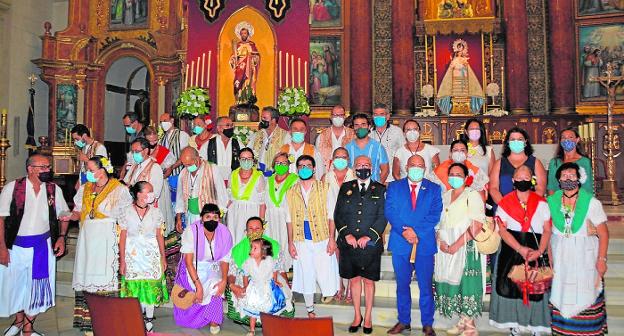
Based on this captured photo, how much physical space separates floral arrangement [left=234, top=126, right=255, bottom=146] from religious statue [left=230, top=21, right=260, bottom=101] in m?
4.77

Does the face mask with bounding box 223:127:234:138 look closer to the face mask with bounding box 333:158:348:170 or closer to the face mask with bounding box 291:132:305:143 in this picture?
the face mask with bounding box 291:132:305:143

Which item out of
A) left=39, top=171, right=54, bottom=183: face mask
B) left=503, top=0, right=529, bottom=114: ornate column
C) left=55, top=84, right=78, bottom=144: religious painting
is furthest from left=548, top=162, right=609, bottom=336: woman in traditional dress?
left=55, top=84, right=78, bottom=144: religious painting

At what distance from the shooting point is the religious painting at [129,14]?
16094 mm

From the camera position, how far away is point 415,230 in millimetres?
5453

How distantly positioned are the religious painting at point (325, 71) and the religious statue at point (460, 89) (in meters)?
2.71

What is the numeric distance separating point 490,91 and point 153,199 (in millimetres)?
9909

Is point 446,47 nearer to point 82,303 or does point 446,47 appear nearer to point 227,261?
point 227,261

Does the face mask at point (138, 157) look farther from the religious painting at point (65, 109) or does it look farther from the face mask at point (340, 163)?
the religious painting at point (65, 109)

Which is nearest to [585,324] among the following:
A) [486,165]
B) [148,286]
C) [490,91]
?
[486,165]

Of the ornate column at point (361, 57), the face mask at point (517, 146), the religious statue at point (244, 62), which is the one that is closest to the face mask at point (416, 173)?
the face mask at point (517, 146)

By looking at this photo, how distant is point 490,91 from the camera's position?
1333cm

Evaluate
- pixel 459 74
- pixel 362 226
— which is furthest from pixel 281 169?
pixel 459 74

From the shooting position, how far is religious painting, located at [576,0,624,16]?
1316 centimetres

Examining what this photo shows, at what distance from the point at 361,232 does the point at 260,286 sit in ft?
3.86
